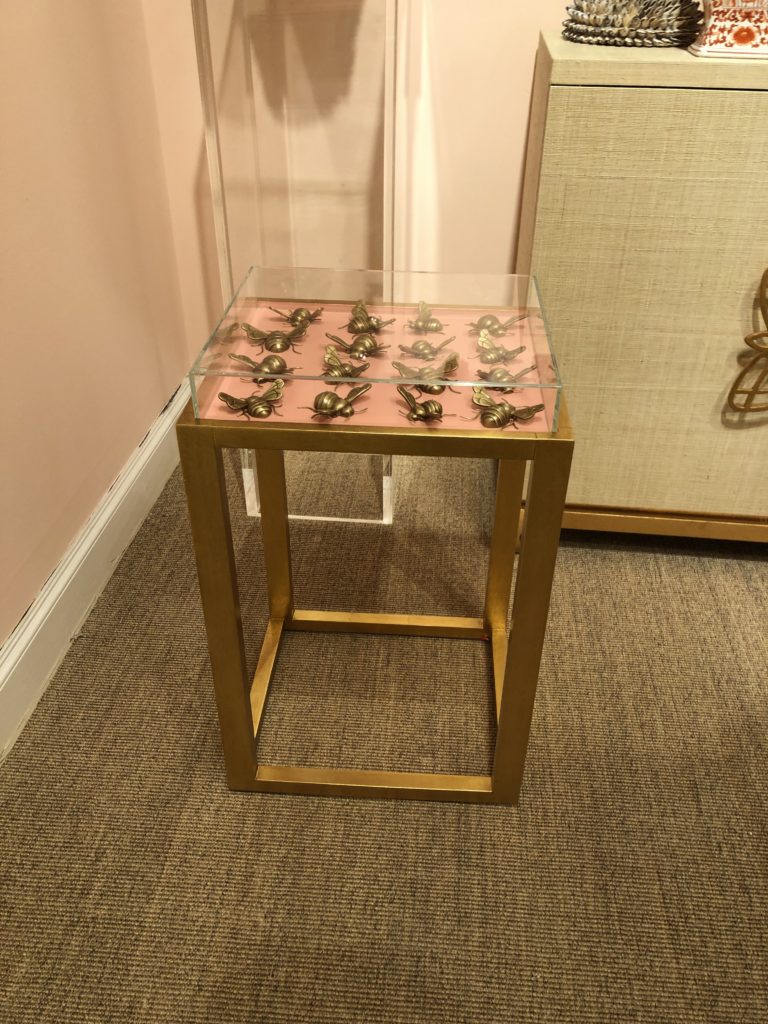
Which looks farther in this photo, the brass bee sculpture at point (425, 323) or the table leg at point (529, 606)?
the brass bee sculpture at point (425, 323)

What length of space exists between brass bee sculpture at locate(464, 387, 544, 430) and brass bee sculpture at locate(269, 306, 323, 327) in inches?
12.3

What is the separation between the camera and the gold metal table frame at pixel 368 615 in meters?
0.96

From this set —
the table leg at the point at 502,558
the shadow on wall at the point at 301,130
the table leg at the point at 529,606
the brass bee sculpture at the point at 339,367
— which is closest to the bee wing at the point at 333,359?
the brass bee sculpture at the point at 339,367

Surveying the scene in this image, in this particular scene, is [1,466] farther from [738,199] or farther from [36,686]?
[738,199]

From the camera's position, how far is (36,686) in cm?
145

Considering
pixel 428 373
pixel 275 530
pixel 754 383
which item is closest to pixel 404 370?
pixel 428 373

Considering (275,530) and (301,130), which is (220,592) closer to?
(275,530)

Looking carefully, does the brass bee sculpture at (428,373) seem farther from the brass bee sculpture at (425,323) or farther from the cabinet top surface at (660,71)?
the cabinet top surface at (660,71)

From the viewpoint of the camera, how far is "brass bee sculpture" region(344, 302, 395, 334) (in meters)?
1.15

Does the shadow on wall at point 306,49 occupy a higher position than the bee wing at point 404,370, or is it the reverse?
the shadow on wall at point 306,49

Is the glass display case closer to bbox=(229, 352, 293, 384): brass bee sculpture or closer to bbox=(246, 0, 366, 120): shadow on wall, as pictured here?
bbox=(229, 352, 293, 384): brass bee sculpture

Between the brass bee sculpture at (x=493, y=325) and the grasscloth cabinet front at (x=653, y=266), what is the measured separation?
14.2 inches

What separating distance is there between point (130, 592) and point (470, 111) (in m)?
1.23

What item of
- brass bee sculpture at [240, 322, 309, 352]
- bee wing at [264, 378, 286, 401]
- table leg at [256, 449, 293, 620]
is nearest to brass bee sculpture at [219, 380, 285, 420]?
bee wing at [264, 378, 286, 401]
